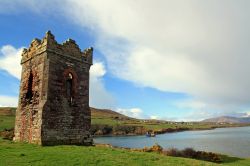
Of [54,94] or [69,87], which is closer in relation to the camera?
[54,94]

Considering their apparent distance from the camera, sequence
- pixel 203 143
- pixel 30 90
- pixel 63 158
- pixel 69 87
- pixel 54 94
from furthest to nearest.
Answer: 1. pixel 203 143
2. pixel 69 87
3. pixel 30 90
4. pixel 54 94
5. pixel 63 158

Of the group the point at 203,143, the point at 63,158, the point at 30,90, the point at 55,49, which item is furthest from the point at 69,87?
the point at 203,143

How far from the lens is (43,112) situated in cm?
1964

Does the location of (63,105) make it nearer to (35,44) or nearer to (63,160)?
(35,44)

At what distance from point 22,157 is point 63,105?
7319 millimetres

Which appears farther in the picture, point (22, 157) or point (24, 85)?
point (24, 85)

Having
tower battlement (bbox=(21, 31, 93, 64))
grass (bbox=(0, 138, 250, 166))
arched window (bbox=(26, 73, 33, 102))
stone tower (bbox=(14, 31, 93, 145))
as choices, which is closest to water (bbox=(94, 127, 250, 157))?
stone tower (bbox=(14, 31, 93, 145))

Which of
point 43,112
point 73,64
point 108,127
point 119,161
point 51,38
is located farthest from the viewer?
point 108,127

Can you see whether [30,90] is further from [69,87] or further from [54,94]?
[69,87]

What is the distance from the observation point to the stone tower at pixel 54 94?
66.1 feet

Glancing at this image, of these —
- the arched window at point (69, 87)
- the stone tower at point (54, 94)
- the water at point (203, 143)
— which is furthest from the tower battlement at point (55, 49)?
the water at point (203, 143)

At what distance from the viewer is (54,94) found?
20.7 metres

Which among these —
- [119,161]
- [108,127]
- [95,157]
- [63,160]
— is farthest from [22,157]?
[108,127]

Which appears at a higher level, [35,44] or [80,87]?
[35,44]
